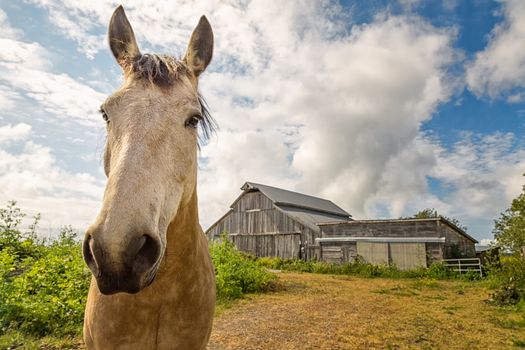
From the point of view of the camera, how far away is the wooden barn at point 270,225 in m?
27.4

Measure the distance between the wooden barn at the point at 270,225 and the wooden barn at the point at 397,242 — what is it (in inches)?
72.6

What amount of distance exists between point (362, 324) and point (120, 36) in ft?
24.5

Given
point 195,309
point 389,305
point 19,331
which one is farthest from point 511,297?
point 19,331

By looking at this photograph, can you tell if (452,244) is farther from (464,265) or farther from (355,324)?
(355,324)

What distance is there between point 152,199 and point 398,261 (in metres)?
23.0

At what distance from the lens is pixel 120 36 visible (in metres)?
2.49

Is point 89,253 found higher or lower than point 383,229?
lower

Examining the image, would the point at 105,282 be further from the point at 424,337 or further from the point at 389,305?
the point at 389,305

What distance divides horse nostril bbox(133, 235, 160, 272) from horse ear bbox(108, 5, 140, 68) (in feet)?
5.84

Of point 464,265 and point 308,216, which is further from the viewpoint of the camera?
point 308,216

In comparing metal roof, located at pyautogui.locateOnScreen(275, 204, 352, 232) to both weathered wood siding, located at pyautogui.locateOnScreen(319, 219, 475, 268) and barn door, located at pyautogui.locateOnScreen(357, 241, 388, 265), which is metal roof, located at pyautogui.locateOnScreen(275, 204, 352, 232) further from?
barn door, located at pyautogui.locateOnScreen(357, 241, 388, 265)

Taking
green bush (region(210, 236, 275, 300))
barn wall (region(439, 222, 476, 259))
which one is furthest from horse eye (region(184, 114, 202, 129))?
barn wall (region(439, 222, 476, 259))

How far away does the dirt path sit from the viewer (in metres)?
5.84

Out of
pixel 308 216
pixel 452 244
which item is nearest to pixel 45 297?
pixel 452 244
